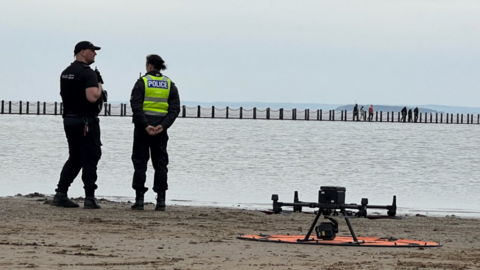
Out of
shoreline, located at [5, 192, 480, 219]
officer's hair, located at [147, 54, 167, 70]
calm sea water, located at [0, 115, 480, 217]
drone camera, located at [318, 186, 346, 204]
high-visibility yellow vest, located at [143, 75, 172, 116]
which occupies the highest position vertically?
officer's hair, located at [147, 54, 167, 70]

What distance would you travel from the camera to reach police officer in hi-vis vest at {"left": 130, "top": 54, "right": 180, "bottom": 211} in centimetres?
1195

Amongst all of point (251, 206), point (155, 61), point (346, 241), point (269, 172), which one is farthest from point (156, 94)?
point (269, 172)

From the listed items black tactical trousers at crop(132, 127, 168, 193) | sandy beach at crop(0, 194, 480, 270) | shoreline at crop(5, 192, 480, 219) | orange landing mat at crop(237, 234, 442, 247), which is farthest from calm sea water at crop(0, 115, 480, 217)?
orange landing mat at crop(237, 234, 442, 247)

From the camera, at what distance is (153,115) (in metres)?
12.0

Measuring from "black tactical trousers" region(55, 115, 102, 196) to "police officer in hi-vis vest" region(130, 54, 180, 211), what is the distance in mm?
461

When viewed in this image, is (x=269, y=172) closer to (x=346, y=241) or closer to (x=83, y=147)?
(x=83, y=147)

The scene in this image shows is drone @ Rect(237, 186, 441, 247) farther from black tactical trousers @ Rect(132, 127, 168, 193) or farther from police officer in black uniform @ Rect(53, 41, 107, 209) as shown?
police officer in black uniform @ Rect(53, 41, 107, 209)

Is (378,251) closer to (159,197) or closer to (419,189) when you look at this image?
(159,197)

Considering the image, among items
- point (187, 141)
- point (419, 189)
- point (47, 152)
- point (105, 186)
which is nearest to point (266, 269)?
point (105, 186)

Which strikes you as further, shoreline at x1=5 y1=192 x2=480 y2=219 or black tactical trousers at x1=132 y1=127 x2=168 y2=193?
shoreline at x1=5 y1=192 x2=480 y2=219

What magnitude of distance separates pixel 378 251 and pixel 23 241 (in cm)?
281

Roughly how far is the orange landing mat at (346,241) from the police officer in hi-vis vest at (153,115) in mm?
2910

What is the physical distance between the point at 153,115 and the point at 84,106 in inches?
30.4

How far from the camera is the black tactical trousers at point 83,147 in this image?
39.4 ft
